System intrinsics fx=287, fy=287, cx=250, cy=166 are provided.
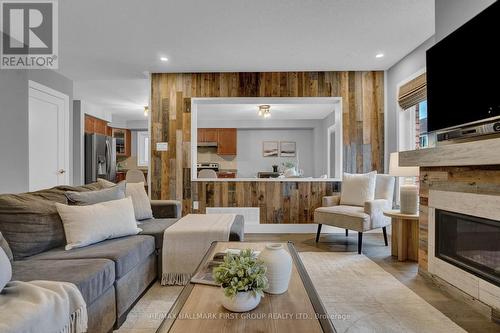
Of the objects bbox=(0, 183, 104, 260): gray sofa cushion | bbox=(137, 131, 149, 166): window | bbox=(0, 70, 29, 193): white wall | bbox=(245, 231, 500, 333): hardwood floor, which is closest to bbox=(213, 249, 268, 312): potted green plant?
bbox=(0, 183, 104, 260): gray sofa cushion

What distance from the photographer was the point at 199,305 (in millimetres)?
1222

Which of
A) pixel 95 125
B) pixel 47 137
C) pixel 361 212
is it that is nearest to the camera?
pixel 361 212

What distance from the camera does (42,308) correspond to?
1.21 m

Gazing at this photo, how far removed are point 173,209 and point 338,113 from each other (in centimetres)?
298

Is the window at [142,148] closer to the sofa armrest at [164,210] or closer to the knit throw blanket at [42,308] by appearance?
the sofa armrest at [164,210]

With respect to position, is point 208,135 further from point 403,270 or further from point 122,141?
point 403,270

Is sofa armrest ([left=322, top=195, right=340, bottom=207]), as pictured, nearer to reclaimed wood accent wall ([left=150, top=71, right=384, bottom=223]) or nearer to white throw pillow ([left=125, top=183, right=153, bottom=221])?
reclaimed wood accent wall ([left=150, top=71, right=384, bottom=223])

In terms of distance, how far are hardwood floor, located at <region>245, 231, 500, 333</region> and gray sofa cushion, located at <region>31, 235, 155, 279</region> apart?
2045mm

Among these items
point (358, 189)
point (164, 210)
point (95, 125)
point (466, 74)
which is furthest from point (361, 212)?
point (95, 125)

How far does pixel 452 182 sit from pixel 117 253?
255cm

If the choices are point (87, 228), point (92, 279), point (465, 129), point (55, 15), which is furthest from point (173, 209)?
point (465, 129)

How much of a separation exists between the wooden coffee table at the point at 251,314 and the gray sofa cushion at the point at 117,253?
73 cm

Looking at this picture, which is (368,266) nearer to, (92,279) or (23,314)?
(92,279)

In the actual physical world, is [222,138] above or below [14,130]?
above
